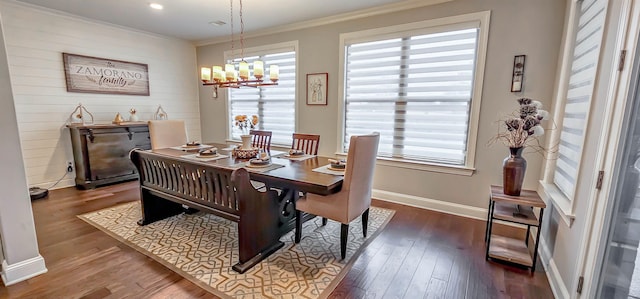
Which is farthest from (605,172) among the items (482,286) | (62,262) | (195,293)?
(62,262)

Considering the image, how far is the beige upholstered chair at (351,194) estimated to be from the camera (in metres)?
2.11

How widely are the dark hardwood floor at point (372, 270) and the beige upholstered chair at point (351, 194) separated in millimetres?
411

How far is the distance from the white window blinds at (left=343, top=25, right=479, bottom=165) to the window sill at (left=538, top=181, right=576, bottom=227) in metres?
0.95

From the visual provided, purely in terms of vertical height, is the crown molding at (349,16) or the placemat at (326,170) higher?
the crown molding at (349,16)

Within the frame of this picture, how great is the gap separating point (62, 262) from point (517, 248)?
3775mm

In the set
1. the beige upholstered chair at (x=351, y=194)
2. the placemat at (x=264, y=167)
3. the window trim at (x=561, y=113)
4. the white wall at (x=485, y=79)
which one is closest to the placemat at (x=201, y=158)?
the placemat at (x=264, y=167)

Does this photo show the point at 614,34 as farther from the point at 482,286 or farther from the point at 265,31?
the point at 265,31

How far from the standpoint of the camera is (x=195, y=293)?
6.20 ft

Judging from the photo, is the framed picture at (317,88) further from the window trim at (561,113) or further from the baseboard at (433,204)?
the window trim at (561,113)

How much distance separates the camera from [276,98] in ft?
15.5

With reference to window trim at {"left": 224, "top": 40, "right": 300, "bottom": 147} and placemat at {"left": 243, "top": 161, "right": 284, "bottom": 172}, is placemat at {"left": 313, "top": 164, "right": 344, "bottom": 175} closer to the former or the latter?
placemat at {"left": 243, "top": 161, "right": 284, "bottom": 172}

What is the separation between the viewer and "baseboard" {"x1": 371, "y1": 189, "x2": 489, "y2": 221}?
3.20 m

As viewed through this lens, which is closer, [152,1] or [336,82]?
[152,1]

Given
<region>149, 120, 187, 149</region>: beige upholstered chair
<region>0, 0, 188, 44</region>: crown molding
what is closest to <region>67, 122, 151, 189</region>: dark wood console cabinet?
<region>149, 120, 187, 149</region>: beige upholstered chair
